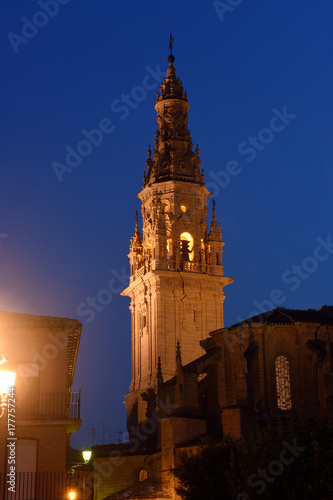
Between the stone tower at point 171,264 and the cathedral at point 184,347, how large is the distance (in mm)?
80

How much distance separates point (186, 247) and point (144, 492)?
25.1m

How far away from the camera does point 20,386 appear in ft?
96.0

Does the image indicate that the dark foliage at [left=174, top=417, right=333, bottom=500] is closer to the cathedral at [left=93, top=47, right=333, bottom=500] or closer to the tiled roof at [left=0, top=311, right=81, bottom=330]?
the tiled roof at [left=0, top=311, right=81, bottom=330]

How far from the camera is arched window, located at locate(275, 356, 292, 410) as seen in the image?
46.5 meters

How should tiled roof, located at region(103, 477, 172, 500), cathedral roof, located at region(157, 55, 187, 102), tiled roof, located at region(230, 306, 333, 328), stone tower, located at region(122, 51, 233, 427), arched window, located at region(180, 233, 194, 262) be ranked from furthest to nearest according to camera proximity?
cathedral roof, located at region(157, 55, 187, 102) → arched window, located at region(180, 233, 194, 262) → stone tower, located at region(122, 51, 233, 427) → tiled roof, located at region(230, 306, 333, 328) → tiled roof, located at region(103, 477, 172, 500)

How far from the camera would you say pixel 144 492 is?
4116cm

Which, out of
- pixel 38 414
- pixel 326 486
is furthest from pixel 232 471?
pixel 38 414

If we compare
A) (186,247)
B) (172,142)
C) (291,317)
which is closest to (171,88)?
(172,142)

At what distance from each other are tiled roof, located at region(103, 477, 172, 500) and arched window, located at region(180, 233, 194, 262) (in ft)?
73.2

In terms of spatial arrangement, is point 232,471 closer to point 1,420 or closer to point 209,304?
point 1,420

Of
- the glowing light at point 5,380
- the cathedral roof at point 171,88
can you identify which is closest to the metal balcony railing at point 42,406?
the glowing light at point 5,380

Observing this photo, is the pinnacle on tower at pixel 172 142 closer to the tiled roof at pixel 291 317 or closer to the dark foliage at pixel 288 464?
the tiled roof at pixel 291 317

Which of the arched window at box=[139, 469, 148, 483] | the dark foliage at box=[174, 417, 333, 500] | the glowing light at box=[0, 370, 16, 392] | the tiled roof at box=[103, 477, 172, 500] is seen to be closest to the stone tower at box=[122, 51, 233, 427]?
the arched window at box=[139, 469, 148, 483]

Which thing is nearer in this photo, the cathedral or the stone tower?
the cathedral
